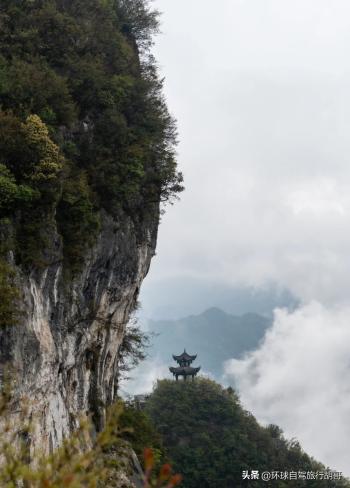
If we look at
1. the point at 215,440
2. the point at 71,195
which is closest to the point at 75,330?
the point at 71,195

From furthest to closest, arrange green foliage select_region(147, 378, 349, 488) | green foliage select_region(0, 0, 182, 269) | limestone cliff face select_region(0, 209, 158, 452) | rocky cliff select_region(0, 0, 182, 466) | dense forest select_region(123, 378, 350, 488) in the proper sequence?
green foliage select_region(147, 378, 349, 488), dense forest select_region(123, 378, 350, 488), green foliage select_region(0, 0, 182, 269), rocky cliff select_region(0, 0, 182, 466), limestone cliff face select_region(0, 209, 158, 452)

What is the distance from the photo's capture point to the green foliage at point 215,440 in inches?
2073

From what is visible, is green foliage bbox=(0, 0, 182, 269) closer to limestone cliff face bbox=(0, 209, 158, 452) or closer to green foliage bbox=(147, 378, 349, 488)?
limestone cliff face bbox=(0, 209, 158, 452)

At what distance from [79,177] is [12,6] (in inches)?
333

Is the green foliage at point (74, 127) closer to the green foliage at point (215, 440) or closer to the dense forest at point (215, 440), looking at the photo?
the dense forest at point (215, 440)

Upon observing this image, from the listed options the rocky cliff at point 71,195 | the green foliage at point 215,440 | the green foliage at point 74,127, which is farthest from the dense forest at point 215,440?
the green foliage at point 74,127

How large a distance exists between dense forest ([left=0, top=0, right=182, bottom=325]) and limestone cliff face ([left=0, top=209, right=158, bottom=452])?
0.74 metres

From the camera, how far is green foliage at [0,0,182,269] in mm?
12984

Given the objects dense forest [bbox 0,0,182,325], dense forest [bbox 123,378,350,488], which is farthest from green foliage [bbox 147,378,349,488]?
dense forest [bbox 0,0,182,325]

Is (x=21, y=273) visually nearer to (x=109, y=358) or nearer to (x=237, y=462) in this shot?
(x=109, y=358)

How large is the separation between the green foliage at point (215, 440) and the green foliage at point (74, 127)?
4241 cm

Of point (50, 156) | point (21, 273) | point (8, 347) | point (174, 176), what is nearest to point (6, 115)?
point (50, 156)

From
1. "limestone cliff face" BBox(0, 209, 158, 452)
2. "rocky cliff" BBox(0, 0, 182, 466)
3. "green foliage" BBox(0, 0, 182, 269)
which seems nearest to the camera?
"limestone cliff face" BBox(0, 209, 158, 452)

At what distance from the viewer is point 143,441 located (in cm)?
2508
